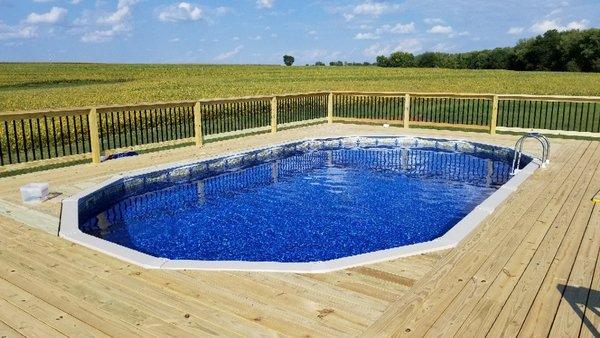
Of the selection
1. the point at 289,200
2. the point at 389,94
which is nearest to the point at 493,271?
the point at 289,200

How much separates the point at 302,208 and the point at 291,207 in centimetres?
15

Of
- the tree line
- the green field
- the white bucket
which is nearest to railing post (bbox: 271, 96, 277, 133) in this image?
the white bucket

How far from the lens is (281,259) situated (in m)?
4.75

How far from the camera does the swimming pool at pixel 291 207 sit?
4.77 meters

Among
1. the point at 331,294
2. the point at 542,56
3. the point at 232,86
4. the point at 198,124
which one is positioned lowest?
the point at 331,294

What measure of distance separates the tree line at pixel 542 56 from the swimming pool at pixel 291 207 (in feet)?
203

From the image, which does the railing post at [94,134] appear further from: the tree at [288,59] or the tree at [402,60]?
the tree at [288,59]

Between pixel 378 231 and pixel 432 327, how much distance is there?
289cm

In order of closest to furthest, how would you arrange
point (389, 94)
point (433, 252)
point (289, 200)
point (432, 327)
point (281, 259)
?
1. point (432, 327)
2. point (433, 252)
3. point (281, 259)
4. point (289, 200)
5. point (389, 94)

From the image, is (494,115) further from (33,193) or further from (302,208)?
(33,193)

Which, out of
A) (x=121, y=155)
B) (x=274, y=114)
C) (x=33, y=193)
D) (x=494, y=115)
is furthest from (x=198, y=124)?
(x=494, y=115)

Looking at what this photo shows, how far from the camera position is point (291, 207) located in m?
6.45

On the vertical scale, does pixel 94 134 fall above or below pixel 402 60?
below

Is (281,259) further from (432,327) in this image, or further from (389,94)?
(389,94)
